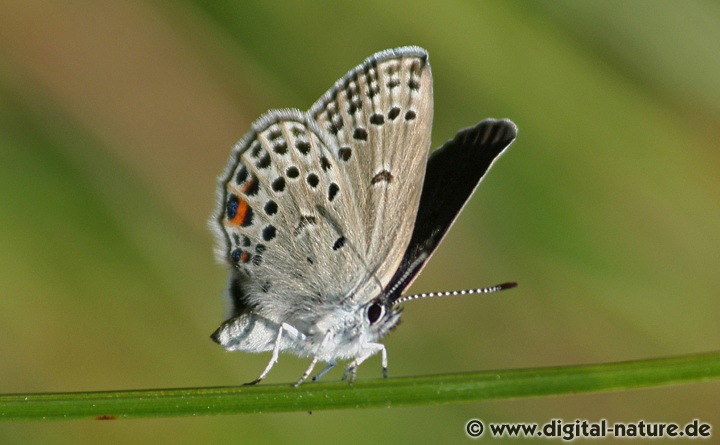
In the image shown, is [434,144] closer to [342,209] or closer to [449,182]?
[449,182]

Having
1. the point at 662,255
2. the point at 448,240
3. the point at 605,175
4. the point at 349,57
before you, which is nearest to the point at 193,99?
the point at 349,57

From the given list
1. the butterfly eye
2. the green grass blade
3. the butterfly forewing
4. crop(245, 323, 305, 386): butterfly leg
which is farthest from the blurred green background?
the green grass blade

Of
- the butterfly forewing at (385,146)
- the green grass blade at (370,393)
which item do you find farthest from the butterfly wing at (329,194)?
the green grass blade at (370,393)

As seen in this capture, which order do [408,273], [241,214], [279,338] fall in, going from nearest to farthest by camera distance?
1. [279,338]
2. [408,273]
3. [241,214]

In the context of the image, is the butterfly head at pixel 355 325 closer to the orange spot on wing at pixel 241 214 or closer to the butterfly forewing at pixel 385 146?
the butterfly forewing at pixel 385 146

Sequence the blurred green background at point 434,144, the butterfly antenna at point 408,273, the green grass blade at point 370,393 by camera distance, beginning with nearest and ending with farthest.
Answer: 1. the green grass blade at point 370,393
2. the butterfly antenna at point 408,273
3. the blurred green background at point 434,144

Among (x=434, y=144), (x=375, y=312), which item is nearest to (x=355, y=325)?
(x=375, y=312)

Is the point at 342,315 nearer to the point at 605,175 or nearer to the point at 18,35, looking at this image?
the point at 605,175
